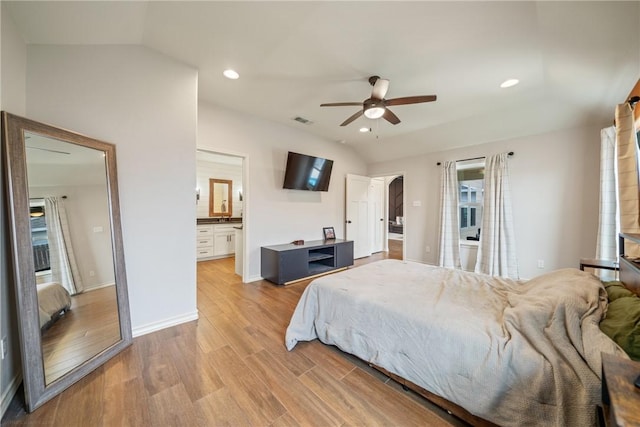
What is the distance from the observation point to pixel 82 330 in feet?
5.75

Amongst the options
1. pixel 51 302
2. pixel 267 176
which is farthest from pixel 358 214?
pixel 51 302

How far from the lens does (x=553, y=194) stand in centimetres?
353

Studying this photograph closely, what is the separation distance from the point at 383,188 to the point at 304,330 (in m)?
5.24

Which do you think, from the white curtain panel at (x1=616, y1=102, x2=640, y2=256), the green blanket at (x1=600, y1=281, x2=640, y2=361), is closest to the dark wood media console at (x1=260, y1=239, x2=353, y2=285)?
the green blanket at (x1=600, y1=281, x2=640, y2=361)

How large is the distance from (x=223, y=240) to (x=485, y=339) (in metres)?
5.40

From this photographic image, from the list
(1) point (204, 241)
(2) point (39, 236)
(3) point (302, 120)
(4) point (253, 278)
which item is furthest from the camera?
(1) point (204, 241)

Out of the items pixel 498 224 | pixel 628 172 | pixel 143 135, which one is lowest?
pixel 498 224

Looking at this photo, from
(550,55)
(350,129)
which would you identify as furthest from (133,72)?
(550,55)

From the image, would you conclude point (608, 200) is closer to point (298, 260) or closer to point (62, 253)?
point (298, 260)

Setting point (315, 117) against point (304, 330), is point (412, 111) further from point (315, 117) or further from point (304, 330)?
point (304, 330)

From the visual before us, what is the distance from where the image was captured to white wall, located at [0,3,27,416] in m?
1.36

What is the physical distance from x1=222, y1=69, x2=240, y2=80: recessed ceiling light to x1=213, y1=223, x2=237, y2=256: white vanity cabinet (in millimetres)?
3467

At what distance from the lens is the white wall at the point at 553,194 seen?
3.26m

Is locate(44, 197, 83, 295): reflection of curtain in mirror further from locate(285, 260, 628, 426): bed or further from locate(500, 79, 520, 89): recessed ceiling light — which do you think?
locate(500, 79, 520, 89): recessed ceiling light
